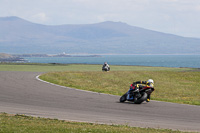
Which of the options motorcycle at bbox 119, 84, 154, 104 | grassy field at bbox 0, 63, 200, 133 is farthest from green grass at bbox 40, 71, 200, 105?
motorcycle at bbox 119, 84, 154, 104

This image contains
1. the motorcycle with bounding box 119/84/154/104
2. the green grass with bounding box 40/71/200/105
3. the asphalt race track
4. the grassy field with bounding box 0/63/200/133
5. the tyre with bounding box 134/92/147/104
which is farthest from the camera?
the green grass with bounding box 40/71/200/105

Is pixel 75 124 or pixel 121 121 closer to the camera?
pixel 75 124

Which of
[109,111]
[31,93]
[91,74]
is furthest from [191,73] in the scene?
[109,111]

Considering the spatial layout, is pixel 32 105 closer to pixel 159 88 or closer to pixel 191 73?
pixel 159 88

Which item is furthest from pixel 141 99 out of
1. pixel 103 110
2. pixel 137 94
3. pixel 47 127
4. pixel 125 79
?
pixel 125 79

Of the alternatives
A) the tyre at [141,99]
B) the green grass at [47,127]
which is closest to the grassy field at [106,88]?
the green grass at [47,127]

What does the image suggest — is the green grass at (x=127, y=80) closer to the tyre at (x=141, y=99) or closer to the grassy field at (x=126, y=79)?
the grassy field at (x=126, y=79)

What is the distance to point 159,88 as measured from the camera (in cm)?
3844

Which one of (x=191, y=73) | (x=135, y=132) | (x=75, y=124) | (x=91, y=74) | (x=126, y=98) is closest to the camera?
(x=135, y=132)

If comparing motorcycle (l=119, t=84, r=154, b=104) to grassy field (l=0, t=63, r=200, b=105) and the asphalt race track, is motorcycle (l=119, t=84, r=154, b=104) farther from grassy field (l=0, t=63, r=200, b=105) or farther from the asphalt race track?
grassy field (l=0, t=63, r=200, b=105)

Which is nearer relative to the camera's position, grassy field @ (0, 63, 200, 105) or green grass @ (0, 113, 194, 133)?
green grass @ (0, 113, 194, 133)

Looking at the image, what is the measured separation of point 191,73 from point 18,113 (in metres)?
41.1

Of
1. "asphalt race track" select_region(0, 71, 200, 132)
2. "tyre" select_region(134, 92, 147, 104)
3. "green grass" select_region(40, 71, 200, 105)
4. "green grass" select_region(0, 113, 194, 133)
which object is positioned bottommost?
"green grass" select_region(0, 113, 194, 133)

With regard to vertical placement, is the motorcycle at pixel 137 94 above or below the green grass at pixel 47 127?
above
